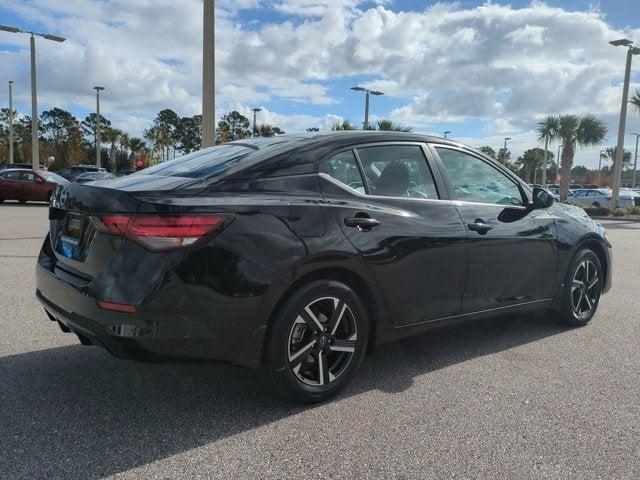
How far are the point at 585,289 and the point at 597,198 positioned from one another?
93.5 feet

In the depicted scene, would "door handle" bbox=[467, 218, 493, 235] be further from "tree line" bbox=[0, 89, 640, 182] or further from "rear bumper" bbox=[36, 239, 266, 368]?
"tree line" bbox=[0, 89, 640, 182]

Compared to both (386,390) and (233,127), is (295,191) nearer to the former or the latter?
(386,390)

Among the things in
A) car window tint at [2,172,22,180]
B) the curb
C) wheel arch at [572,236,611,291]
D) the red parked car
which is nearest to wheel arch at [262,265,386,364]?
wheel arch at [572,236,611,291]

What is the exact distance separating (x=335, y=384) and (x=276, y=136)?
5.95ft

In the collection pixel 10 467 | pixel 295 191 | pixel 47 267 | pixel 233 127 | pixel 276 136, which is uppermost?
pixel 233 127

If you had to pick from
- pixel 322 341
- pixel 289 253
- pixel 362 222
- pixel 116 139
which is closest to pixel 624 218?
pixel 362 222

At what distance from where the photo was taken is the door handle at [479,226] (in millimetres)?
4035

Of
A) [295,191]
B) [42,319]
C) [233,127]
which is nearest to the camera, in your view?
[295,191]

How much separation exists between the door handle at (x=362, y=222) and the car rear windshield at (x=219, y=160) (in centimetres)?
65

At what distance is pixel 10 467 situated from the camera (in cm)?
258

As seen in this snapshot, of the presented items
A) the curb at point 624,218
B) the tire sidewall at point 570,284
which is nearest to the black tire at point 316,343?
the tire sidewall at point 570,284

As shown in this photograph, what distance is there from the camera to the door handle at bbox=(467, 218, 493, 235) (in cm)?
404

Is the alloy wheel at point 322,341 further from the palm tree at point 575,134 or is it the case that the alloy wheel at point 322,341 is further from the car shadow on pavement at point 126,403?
the palm tree at point 575,134

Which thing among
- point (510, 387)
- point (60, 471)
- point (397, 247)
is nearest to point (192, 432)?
point (60, 471)
